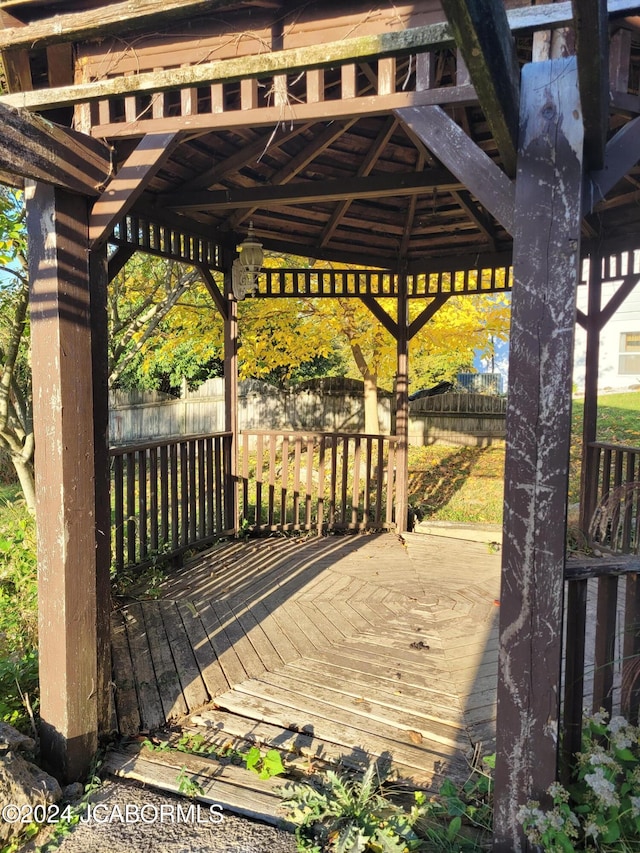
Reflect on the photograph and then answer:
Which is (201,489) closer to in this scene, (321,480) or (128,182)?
(321,480)

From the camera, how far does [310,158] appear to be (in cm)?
404

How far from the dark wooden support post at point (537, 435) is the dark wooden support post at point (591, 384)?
12.3 feet

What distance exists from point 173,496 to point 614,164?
394cm

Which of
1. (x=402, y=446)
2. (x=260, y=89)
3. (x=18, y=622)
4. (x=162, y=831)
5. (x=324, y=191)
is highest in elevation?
(x=260, y=89)

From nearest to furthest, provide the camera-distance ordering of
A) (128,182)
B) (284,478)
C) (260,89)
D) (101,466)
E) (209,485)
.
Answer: (128,182) → (101,466) → (260,89) → (209,485) → (284,478)

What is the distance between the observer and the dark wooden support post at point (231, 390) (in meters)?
5.63

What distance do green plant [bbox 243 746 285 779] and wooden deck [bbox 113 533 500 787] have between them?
15 centimetres

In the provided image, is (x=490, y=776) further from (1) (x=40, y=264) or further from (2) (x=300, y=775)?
(1) (x=40, y=264)

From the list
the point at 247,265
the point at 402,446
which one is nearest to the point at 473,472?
the point at 402,446

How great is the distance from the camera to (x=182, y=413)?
1470 centimetres

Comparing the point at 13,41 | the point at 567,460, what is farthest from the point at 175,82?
the point at 567,460

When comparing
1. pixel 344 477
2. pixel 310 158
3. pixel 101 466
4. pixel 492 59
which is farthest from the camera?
pixel 344 477

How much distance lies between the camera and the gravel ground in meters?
2.02

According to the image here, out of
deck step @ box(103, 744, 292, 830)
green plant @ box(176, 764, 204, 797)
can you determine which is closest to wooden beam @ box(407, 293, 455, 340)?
deck step @ box(103, 744, 292, 830)
